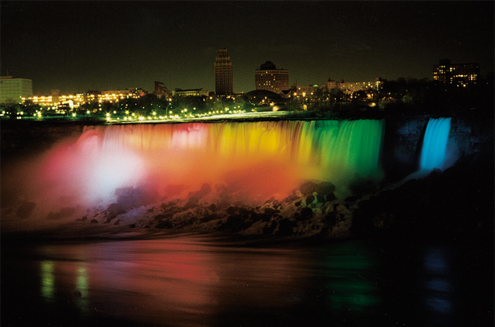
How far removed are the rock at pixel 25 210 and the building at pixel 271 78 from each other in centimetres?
15418

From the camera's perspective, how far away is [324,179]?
20812 mm

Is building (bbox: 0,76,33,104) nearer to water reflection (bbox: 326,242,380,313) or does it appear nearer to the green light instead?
the green light

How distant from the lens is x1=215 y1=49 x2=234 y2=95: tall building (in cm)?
14750

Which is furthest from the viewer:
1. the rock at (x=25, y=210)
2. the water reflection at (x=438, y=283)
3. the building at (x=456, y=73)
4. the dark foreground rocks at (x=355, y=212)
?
the building at (x=456, y=73)

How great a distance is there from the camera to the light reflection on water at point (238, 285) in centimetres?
984

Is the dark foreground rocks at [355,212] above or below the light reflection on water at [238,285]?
above

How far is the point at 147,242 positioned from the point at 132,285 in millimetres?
4413

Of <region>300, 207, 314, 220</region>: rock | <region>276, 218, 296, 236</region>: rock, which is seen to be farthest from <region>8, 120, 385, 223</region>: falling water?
<region>276, 218, 296, 236</region>: rock

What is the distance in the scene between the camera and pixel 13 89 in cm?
10738

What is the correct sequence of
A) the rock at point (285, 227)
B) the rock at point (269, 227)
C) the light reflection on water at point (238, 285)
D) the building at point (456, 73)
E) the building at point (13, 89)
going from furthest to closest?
1. the building at point (13, 89)
2. the building at point (456, 73)
3. the rock at point (269, 227)
4. the rock at point (285, 227)
5. the light reflection on water at point (238, 285)

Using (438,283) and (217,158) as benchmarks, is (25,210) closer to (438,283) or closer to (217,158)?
(217,158)

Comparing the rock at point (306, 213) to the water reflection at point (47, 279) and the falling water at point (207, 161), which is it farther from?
the water reflection at point (47, 279)

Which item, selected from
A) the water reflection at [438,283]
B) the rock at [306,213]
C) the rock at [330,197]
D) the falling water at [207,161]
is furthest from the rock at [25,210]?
the water reflection at [438,283]

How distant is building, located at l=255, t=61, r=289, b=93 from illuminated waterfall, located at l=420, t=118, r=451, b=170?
6088 inches
